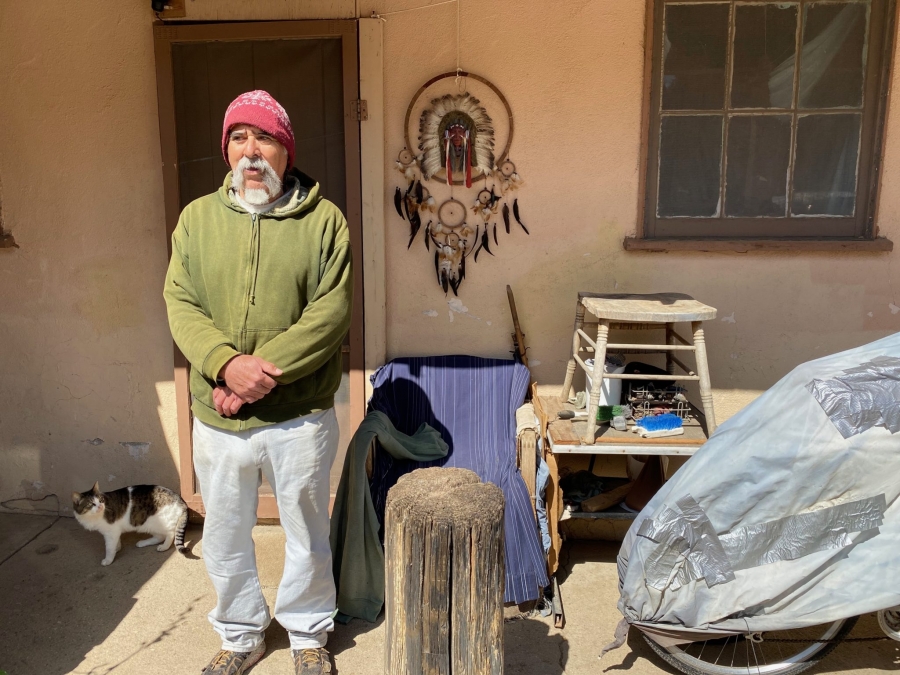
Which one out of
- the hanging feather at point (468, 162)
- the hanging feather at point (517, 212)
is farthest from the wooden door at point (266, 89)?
the hanging feather at point (517, 212)

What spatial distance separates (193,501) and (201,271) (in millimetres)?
1863

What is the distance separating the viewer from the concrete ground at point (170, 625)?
298cm

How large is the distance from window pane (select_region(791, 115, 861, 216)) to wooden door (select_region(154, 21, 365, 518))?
2.19 metres

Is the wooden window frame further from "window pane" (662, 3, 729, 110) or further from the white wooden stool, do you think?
the white wooden stool

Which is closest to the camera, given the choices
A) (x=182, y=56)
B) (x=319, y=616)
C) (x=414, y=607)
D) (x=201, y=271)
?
(x=414, y=607)

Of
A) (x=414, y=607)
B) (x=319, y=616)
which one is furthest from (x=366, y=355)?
(x=414, y=607)

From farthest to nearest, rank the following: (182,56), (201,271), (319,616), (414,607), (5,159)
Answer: (5,159) < (182,56) < (319,616) < (201,271) < (414,607)

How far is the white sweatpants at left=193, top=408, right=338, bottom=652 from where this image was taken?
109 inches

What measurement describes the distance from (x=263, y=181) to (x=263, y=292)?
0.40 m

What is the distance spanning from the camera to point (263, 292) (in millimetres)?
2680

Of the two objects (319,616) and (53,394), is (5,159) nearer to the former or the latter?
(53,394)

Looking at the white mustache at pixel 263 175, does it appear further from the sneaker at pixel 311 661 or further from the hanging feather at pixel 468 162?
the sneaker at pixel 311 661

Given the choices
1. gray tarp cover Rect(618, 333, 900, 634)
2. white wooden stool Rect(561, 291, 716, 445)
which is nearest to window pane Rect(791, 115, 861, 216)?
white wooden stool Rect(561, 291, 716, 445)

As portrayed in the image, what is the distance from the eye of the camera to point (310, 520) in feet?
9.37
